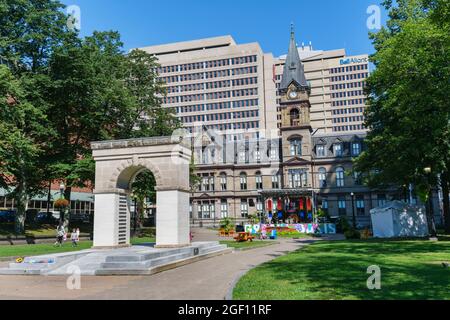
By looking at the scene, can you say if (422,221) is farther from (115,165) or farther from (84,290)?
(84,290)

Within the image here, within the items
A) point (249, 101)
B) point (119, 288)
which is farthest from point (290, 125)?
point (119, 288)

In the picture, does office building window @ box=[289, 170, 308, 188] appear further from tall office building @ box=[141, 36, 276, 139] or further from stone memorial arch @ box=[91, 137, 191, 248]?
stone memorial arch @ box=[91, 137, 191, 248]

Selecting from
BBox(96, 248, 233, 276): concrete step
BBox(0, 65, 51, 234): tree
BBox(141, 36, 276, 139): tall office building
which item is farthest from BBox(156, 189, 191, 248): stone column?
BBox(141, 36, 276, 139): tall office building

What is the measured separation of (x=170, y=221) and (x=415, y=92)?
16295 mm

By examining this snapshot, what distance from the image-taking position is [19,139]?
98.7 feet

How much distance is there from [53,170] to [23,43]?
11.5 metres

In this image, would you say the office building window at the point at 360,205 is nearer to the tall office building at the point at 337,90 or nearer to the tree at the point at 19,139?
the tree at the point at 19,139

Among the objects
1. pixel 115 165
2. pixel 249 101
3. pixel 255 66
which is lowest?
pixel 115 165

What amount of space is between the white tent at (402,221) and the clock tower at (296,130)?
2877 cm

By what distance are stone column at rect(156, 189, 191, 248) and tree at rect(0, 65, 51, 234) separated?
14472 mm

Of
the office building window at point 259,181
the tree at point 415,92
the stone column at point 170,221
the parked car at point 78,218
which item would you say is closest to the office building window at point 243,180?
the office building window at point 259,181

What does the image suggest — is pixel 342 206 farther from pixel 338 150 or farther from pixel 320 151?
pixel 320 151

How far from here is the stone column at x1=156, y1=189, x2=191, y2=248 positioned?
2183 centimetres

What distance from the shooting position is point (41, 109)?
34.5m
